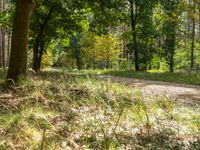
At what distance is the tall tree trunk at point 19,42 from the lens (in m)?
10.4

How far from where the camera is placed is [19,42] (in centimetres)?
1048

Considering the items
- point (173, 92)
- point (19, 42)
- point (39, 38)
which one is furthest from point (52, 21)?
→ point (173, 92)

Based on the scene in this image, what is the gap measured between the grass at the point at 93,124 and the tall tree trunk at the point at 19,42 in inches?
124

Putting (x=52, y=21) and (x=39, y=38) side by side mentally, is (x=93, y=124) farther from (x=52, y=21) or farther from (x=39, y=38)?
(x=52, y=21)

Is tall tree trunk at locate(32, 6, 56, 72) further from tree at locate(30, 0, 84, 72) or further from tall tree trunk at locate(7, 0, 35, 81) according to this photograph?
tall tree trunk at locate(7, 0, 35, 81)

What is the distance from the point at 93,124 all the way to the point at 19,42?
19.6 feet

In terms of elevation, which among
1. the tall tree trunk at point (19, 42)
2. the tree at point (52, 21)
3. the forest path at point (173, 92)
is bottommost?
the forest path at point (173, 92)

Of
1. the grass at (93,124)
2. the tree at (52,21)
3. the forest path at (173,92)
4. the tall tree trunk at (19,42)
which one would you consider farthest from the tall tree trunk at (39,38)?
the grass at (93,124)

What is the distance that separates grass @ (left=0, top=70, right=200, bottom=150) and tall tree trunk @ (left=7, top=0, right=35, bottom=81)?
3161 millimetres

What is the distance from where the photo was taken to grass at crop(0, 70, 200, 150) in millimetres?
4449

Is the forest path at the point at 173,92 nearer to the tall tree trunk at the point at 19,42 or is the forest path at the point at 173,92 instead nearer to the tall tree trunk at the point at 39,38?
the tall tree trunk at the point at 19,42

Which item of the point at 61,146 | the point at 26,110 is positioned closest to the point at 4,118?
Result: the point at 26,110

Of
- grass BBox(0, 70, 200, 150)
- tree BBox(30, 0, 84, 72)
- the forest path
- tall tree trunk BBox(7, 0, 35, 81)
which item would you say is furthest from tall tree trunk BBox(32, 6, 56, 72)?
grass BBox(0, 70, 200, 150)

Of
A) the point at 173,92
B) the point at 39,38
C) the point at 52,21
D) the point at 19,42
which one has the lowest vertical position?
the point at 173,92
